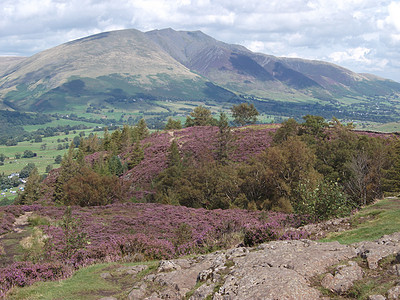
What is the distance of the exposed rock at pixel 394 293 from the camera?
689 cm

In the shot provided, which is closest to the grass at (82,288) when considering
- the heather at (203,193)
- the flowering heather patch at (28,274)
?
the flowering heather patch at (28,274)

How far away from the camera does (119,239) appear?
18.6m

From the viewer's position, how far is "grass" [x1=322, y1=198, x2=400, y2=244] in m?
13.3

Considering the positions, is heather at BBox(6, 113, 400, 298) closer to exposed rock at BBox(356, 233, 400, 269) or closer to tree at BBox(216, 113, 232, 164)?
tree at BBox(216, 113, 232, 164)

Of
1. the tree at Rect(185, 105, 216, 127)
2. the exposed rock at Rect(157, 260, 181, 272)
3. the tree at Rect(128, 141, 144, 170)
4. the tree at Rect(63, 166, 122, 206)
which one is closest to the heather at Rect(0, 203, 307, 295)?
the exposed rock at Rect(157, 260, 181, 272)

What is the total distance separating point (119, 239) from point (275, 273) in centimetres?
1205

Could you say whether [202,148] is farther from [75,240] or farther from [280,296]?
[280,296]

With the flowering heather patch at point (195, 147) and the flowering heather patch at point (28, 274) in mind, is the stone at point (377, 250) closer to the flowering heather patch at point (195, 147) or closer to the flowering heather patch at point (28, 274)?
the flowering heather patch at point (28, 274)

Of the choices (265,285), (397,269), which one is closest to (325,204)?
(397,269)

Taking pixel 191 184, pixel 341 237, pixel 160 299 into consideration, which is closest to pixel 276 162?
pixel 191 184

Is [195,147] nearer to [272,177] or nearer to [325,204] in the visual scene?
[272,177]

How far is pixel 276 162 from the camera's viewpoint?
39.7 m

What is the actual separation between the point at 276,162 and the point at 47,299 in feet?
108

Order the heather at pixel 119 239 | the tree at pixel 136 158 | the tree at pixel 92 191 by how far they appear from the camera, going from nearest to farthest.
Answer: the heather at pixel 119 239, the tree at pixel 92 191, the tree at pixel 136 158
